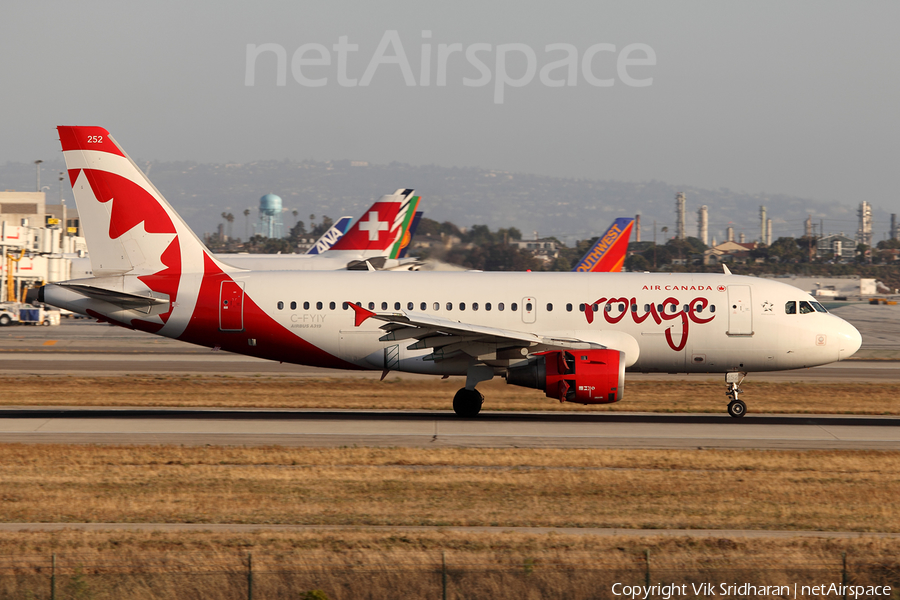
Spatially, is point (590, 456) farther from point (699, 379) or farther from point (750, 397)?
point (699, 379)

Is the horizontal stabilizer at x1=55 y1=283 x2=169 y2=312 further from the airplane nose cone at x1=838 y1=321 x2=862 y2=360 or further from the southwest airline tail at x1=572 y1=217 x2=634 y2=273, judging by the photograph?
the southwest airline tail at x1=572 y1=217 x2=634 y2=273

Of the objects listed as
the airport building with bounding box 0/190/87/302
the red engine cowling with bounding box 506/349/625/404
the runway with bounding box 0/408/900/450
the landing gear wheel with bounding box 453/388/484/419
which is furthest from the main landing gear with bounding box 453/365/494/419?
the airport building with bounding box 0/190/87/302

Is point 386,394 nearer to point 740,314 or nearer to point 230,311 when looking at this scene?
point 230,311

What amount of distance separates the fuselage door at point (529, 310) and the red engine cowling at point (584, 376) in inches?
89.3

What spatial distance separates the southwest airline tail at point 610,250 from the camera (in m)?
60.4

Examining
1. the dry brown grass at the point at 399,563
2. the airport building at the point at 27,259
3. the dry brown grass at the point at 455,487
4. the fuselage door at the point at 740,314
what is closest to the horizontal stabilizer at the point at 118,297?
the dry brown grass at the point at 455,487

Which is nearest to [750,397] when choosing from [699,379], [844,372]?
[699,379]

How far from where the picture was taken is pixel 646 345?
90.3 feet

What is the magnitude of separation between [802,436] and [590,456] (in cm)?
725

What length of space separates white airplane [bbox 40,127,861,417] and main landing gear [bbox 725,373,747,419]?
0.05 meters

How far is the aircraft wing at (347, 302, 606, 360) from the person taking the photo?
82.5 ft

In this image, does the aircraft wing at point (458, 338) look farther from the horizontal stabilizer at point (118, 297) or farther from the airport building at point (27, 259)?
the airport building at point (27, 259)

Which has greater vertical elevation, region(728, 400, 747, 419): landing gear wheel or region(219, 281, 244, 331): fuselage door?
region(219, 281, 244, 331): fuselage door

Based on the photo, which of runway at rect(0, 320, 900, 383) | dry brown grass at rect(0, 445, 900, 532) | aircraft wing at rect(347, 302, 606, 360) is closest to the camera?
dry brown grass at rect(0, 445, 900, 532)
